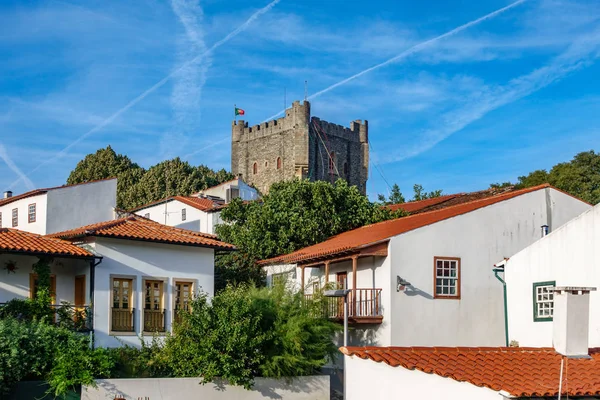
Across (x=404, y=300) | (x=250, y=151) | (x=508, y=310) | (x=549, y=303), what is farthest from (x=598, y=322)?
(x=250, y=151)

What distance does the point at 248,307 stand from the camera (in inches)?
890

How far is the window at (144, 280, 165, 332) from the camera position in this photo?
27203mm

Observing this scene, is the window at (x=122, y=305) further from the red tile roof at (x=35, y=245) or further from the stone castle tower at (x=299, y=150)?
the stone castle tower at (x=299, y=150)

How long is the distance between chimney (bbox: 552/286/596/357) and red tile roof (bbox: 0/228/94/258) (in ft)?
46.3

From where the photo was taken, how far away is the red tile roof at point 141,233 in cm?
2652

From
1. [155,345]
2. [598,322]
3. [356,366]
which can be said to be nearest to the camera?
[356,366]

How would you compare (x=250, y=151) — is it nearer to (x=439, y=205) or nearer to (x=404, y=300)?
(x=439, y=205)

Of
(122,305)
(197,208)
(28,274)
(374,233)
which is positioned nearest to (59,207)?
(28,274)

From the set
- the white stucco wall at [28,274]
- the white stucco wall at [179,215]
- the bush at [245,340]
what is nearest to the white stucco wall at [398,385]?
the bush at [245,340]

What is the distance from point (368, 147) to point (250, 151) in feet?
41.2

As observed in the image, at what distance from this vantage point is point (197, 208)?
51094mm

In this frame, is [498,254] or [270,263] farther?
[270,263]

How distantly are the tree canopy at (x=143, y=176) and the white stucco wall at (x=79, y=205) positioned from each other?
26.6 m

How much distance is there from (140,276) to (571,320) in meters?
14.5
